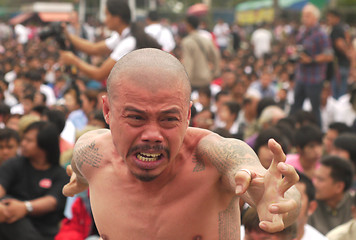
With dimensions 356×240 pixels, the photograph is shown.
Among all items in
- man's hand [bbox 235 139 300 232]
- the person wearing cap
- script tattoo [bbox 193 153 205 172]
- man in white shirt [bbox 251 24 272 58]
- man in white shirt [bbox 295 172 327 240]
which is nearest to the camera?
man's hand [bbox 235 139 300 232]

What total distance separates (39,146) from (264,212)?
2918 millimetres

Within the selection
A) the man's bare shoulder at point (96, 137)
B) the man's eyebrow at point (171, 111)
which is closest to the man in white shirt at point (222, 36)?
the man's bare shoulder at point (96, 137)

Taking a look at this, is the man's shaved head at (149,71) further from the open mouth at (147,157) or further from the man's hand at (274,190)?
the man's hand at (274,190)

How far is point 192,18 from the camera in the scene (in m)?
7.75

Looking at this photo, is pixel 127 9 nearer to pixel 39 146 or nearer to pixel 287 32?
pixel 39 146

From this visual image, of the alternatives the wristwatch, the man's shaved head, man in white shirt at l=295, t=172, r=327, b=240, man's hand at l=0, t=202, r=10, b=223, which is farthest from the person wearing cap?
the man's shaved head

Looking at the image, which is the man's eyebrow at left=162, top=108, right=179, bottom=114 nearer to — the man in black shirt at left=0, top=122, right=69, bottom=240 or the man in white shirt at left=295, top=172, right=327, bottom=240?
the man in white shirt at left=295, top=172, right=327, bottom=240

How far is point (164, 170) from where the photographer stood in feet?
6.37

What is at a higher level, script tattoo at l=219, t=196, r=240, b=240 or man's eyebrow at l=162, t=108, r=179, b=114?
man's eyebrow at l=162, t=108, r=179, b=114

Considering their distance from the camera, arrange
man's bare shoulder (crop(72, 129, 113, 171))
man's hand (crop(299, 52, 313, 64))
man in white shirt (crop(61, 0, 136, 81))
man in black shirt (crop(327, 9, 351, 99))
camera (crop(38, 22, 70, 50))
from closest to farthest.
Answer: man's bare shoulder (crop(72, 129, 113, 171)), man in white shirt (crop(61, 0, 136, 81)), camera (crop(38, 22, 70, 50)), man's hand (crop(299, 52, 313, 64)), man in black shirt (crop(327, 9, 351, 99))

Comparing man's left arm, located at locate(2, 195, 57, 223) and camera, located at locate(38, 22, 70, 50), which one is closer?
man's left arm, located at locate(2, 195, 57, 223)

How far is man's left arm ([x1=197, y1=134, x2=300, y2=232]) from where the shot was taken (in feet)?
4.84

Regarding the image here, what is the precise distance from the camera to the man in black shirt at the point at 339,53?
893 centimetres

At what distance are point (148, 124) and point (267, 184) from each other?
446 mm
